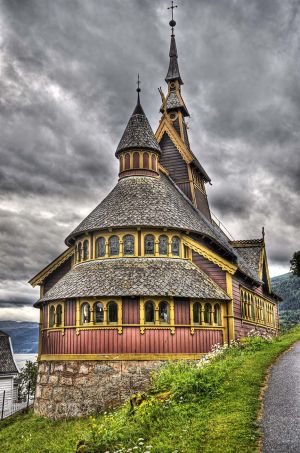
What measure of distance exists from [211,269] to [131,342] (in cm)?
577

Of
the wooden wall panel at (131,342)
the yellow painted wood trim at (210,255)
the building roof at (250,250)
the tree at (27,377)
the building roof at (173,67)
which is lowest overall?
the tree at (27,377)

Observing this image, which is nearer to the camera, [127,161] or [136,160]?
[136,160]

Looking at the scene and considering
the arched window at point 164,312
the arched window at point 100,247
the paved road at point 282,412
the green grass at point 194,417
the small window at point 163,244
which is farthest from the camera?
the arched window at point 100,247

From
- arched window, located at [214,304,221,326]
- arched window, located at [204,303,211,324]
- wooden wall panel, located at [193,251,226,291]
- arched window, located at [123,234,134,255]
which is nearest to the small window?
arched window, located at [123,234,134,255]

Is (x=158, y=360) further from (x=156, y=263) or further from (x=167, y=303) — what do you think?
(x=156, y=263)

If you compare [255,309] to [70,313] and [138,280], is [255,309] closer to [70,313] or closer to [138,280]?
[138,280]


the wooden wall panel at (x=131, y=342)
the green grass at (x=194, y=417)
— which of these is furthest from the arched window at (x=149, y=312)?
the green grass at (x=194, y=417)

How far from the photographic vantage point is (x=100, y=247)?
23.4 meters

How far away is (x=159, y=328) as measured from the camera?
2056cm

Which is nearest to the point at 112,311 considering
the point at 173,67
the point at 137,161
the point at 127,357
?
the point at 127,357

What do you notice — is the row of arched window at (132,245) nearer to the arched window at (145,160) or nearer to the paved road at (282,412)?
the arched window at (145,160)

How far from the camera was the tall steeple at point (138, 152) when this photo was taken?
1066 inches

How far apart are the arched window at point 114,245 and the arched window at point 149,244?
1402 millimetres

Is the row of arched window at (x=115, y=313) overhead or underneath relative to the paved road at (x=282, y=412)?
overhead
